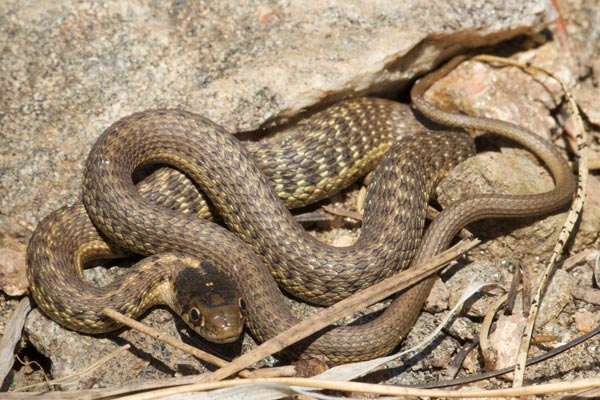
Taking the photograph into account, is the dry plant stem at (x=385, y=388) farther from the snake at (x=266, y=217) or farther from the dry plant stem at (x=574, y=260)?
the dry plant stem at (x=574, y=260)

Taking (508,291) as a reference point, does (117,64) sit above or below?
above

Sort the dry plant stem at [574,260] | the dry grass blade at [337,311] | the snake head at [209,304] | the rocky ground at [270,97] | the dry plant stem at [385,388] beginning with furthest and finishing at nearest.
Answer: the dry plant stem at [574,260]
the rocky ground at [270,97]
the snake head at [209,304]
the dry grass blade at [337,311]
the dry plant stem at [385,388]

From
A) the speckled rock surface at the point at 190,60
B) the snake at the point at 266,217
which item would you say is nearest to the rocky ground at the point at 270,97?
the speckled rock surface at the point at 190,60

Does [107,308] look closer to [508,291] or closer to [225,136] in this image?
[225,136]

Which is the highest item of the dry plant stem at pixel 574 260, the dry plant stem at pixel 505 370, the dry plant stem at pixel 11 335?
the dry plant stem at pixel 11 335

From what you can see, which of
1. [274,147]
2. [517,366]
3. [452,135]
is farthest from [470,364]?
[274,147]

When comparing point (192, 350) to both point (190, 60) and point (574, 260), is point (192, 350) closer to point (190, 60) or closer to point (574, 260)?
point (190, 60)
